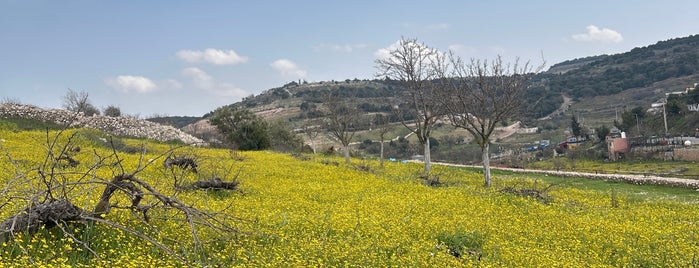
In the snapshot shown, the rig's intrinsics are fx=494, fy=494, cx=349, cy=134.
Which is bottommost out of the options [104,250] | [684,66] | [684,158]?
[684,158]

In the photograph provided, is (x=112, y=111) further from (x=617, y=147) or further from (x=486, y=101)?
(x=617, y=147)

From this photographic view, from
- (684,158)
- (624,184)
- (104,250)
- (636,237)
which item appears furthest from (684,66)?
(104,250)

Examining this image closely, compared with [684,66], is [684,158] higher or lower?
lower

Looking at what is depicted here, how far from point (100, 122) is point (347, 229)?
4321 centimetres

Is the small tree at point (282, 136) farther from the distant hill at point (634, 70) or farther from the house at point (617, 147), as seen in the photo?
the distant hill at point (634, 70)

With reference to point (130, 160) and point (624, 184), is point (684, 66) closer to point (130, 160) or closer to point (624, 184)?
point (624, 184)

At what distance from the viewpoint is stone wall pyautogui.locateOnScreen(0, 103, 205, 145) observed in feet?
135

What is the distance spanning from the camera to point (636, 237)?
12.6m

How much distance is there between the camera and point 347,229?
1024cm

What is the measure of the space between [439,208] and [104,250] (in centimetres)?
1023

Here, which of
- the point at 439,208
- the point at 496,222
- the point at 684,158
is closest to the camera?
the point at 496,222

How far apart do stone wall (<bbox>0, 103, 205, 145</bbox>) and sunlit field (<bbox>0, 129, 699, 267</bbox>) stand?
24757 mm

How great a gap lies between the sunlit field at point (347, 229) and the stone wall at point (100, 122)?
975 inches

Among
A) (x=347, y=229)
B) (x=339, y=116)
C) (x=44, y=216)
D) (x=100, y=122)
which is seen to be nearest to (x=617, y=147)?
(x=339, y=116)
